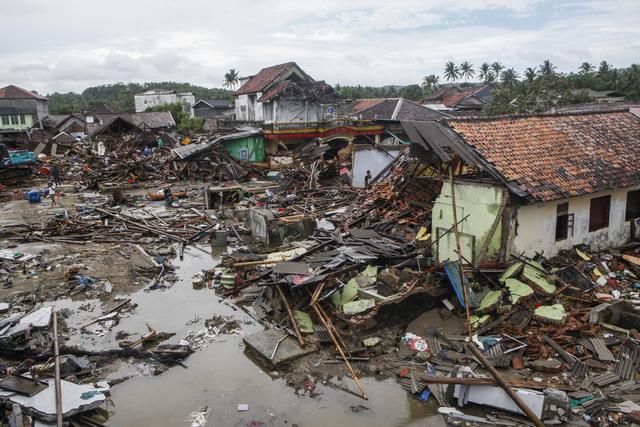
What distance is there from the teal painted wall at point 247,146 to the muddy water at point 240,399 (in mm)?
25521

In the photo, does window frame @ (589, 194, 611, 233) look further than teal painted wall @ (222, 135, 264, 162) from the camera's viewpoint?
No

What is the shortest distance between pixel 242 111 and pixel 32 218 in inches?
1147

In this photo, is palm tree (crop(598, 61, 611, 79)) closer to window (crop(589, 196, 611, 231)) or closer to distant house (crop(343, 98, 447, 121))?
distant house (crop(343, 98, 447, 121))

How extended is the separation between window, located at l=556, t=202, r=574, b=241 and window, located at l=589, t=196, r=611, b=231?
1.11m

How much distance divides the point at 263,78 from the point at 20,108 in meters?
41.1

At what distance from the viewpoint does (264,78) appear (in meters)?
43.8

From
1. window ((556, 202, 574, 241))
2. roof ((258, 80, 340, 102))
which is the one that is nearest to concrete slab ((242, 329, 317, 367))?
window ((556, 202, 574, 241))

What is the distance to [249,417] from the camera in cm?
790

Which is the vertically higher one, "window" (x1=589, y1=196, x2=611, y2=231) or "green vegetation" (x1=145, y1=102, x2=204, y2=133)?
"green vegetation" (x1=145, y1=102, x2=204, y2=133)

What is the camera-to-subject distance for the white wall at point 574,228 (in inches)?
460

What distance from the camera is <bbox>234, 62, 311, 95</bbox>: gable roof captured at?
41.4 m

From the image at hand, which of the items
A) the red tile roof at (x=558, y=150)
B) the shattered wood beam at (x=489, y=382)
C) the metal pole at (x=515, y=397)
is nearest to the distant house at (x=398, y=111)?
the red tile roof at (x=558, y=150)

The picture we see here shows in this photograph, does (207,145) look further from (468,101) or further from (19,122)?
(19,122)

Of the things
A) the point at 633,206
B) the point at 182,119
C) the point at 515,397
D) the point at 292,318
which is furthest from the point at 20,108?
the point at 515,397
